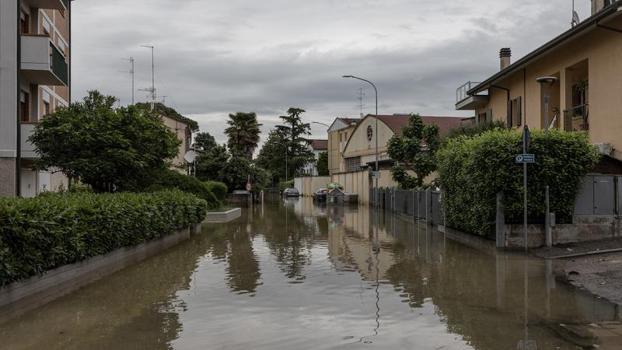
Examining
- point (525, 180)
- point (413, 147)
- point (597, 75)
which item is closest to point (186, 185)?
point (413, 147)

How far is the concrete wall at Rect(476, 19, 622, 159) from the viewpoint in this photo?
60.8 feet

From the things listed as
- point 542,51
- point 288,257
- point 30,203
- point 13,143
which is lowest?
point 288,257

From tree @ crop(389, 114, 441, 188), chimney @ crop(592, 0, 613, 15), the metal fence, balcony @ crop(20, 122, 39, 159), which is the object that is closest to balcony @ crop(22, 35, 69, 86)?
balcony @ crop(20, 122, 39, 159)

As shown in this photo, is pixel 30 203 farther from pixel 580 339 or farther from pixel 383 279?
pixel 580 339

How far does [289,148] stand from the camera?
326 ft

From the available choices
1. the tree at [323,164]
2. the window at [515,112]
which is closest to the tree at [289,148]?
the tree at [323,164]

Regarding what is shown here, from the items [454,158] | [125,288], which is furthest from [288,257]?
[454,158]

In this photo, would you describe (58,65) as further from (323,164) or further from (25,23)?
(323,164)

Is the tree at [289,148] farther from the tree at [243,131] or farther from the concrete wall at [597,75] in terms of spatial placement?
the concrete wall at [597,75]

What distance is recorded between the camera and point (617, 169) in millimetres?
18594

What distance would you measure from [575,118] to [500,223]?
9.50 metres

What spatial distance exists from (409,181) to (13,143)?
851 inches

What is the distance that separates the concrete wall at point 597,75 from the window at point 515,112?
178 centimetres

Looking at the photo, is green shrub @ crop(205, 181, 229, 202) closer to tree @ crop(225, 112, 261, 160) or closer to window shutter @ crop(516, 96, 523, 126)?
window shutter @ crop(516, 96, 523, 126)
